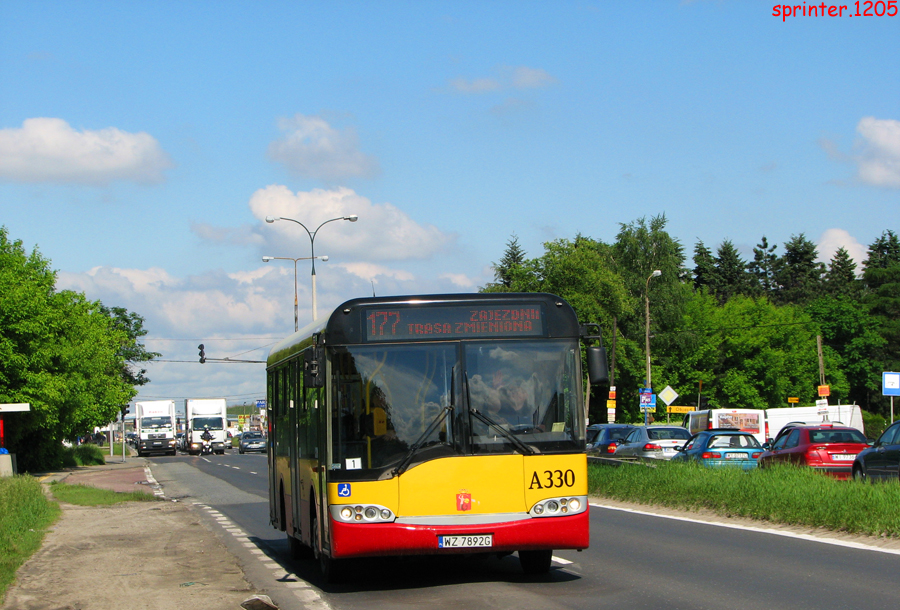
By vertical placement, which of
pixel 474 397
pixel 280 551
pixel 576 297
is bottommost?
pixel 280 551

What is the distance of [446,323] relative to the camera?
1049 cm

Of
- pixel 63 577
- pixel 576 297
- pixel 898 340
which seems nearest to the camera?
pixel 63 577

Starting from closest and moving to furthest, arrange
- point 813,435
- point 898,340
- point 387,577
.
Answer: point 387,577 → point 813,435 → point 898,340

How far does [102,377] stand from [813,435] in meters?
47.4

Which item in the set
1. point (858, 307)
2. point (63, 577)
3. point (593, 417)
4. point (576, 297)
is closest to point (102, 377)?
point (576, 297)

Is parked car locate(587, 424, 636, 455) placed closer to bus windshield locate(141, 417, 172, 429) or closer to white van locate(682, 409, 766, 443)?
white van locate(682, 409, 766, 443)

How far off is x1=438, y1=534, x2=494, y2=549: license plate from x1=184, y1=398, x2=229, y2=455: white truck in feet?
232

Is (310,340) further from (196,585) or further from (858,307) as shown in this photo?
(858,307)

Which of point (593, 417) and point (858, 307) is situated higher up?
point (858, 307)

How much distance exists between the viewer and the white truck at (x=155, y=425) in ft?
263

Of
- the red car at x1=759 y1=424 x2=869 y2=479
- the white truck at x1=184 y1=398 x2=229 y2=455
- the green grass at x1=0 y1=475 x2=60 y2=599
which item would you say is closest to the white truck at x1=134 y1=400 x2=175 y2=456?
the white truck at x1=184 y1=398 x2=229 y2=455

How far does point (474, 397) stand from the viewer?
10211 millimetres

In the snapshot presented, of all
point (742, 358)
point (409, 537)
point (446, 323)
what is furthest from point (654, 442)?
point (742, 358)

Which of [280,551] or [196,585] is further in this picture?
[280,551]
